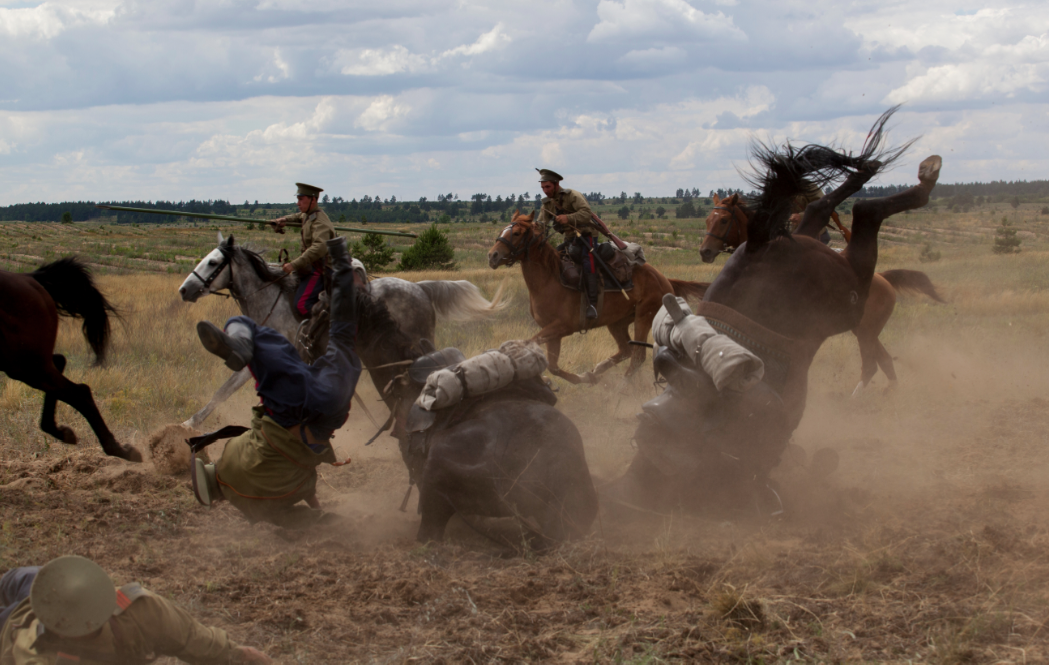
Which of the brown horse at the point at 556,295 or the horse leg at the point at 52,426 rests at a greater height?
the brown horse at the point at 556,295

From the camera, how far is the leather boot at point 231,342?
3684 mm

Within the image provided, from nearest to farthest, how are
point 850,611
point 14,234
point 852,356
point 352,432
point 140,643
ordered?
point 140,643, point 850,611, point 352,432, point 852,356, point 14,234

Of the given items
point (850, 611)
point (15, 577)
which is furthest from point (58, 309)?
point (850, 611)

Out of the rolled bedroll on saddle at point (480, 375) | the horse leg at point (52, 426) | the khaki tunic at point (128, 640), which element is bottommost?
the horse leg at point (52, 426)

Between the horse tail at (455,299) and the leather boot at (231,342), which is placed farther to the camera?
the horse tail at (455,299)

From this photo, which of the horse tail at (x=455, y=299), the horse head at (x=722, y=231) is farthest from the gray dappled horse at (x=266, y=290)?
the horse head at (x=722, y=231)

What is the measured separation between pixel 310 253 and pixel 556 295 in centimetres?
325

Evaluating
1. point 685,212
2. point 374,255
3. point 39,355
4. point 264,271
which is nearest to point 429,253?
point 374,255

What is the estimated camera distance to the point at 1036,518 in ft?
16.0

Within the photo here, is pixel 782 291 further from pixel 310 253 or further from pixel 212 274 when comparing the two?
pixel 212 274

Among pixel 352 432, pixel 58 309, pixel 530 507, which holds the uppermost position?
pixel 58 309

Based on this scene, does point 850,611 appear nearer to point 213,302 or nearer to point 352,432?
point 352,432

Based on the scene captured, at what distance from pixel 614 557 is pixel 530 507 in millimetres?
538

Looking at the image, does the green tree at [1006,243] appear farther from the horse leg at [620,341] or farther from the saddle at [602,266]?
the saddle at [602,266]
